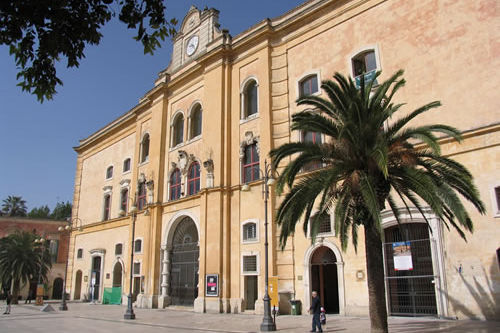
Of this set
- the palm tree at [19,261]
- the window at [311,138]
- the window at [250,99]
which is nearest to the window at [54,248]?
the palm tree at [19,261]

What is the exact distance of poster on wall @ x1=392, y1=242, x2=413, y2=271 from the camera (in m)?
17.8

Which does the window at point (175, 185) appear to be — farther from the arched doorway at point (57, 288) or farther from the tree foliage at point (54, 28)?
the arched doorway at point (57, 288)

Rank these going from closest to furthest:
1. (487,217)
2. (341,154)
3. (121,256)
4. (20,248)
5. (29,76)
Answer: (29,76), (341,154), (487,217), (121,256), (20,248)

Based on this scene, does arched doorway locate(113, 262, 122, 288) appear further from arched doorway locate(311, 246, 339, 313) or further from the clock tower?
arched doorway locate(311, 246, 339, 313)

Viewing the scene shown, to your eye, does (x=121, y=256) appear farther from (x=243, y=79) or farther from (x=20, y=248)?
(x=243, y=79)

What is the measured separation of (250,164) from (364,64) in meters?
8.37

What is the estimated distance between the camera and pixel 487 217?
16.2 meters

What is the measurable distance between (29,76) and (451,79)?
16955mm

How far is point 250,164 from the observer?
25.4 m

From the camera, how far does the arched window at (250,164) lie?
82.4 ft

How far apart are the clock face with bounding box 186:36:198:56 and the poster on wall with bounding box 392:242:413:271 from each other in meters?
20.9

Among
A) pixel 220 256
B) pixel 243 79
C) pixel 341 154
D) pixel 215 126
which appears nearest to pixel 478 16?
pixel 341 154

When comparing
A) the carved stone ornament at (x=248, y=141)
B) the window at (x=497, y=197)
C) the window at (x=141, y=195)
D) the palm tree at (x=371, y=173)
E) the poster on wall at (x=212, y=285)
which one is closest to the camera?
the palm tree at (x=371, y=173)

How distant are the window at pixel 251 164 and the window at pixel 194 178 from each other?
14.5 ft
